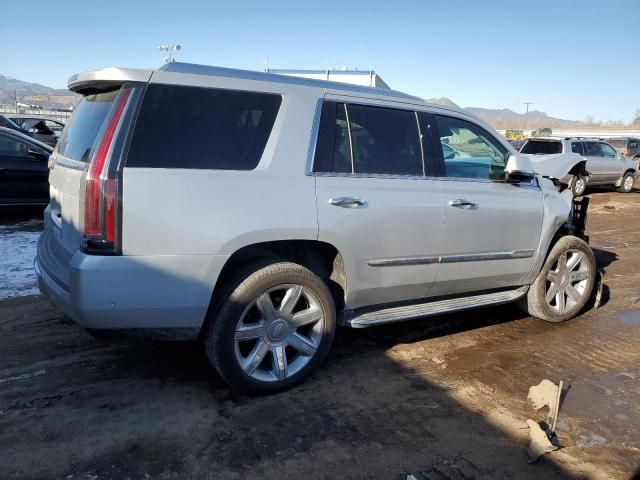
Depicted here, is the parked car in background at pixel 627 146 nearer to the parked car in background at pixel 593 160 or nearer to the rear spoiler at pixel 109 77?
the parked car in background at pixel 593 160

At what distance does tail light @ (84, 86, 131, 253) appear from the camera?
2785 mm

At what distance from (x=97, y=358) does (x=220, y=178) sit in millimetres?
1735

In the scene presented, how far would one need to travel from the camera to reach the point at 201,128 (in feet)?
10.0

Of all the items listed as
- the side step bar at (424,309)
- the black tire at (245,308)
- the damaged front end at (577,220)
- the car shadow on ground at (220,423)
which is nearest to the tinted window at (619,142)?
the damaged front end at (577,220)

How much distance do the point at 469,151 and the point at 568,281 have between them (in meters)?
1.71

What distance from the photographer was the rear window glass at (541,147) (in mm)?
14945

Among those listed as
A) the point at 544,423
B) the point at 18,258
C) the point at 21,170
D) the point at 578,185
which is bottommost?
the point at 544,423

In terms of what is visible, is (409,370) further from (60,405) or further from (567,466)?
→ (60,405)

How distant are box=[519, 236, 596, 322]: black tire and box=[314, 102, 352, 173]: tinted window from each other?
2332mm

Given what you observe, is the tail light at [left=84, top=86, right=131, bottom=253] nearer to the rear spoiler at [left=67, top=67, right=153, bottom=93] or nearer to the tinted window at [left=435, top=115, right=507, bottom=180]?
the rear spoiler at [left=67, top=67, right=153, bottom=93]

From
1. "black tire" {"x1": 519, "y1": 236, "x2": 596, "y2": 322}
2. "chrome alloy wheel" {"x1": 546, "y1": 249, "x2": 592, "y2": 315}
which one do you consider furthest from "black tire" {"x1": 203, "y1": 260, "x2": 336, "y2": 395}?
"chrome alloy wheel" {"x1": 546, "y1": 249, "x2": 592, "y2": 315}

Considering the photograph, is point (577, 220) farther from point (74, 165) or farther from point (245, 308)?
point (74, 165)

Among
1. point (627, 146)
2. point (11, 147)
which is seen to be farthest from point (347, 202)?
point (627, 146)

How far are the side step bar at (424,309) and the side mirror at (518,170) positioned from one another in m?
0.98
